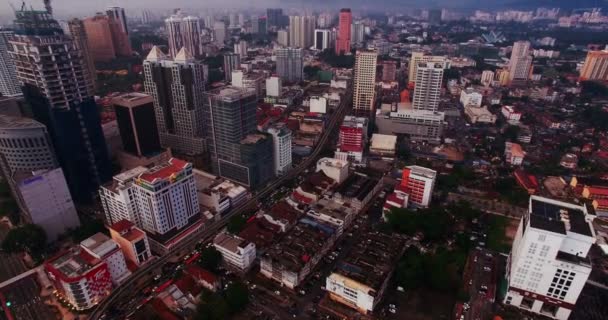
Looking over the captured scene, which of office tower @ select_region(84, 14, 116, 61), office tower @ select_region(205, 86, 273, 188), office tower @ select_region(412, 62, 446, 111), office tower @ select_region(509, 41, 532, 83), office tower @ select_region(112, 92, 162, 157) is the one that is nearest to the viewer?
office tower @ select_region(205, 86, 273, 188)

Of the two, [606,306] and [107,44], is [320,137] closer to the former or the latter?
[606,306]

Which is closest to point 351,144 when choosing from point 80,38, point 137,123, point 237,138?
point 237,138

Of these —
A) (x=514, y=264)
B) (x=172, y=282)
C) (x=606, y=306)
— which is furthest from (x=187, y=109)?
(x=606, y=306)

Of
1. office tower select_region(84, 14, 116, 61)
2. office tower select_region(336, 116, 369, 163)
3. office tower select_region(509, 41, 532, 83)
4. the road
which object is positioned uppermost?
office tower select_region(84, 14, 116, 61)

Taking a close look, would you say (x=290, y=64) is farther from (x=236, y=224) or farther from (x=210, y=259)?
(x=210, y=259)

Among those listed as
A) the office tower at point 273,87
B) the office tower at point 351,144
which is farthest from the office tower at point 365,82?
the office tower at point 351,144

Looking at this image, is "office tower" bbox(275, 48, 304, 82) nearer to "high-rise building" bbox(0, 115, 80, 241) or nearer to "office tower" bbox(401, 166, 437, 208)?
"office tower" bbox(401, 166, 437, 208)

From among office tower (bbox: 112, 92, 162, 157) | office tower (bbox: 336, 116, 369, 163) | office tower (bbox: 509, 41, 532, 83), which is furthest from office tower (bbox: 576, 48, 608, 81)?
office tower (bbox: 112, 92, 162, 157)
